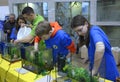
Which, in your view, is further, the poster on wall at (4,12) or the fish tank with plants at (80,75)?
the poster on wall at (4,12)

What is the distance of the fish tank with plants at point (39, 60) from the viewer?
6.10 feet

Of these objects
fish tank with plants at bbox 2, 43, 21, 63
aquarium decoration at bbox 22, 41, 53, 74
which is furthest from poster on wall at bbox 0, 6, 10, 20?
aquarium decoration at bbox 22, 41, 53, 74

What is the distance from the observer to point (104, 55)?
175 centimetres

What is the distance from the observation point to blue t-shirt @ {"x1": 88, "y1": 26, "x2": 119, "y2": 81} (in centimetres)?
168

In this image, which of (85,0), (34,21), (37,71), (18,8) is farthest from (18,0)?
(37,71)

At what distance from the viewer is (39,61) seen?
1890mm

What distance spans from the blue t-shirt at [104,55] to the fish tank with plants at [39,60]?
1.18 ft

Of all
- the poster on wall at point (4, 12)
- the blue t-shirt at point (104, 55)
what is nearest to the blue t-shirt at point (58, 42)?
the blue t-shirt at point (104, 55)

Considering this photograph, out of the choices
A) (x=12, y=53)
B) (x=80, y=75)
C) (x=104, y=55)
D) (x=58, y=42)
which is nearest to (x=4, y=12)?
(x=12, y=53)

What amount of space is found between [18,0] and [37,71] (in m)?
3.43

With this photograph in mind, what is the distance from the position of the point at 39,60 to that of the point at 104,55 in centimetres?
54

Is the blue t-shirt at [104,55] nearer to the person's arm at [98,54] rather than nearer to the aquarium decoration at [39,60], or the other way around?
the person's arm at [98,54]

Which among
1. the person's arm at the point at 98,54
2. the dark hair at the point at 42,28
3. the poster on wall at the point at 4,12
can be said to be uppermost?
the poster on wall at the point at 4,12

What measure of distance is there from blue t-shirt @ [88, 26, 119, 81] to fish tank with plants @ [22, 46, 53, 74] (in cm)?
36
